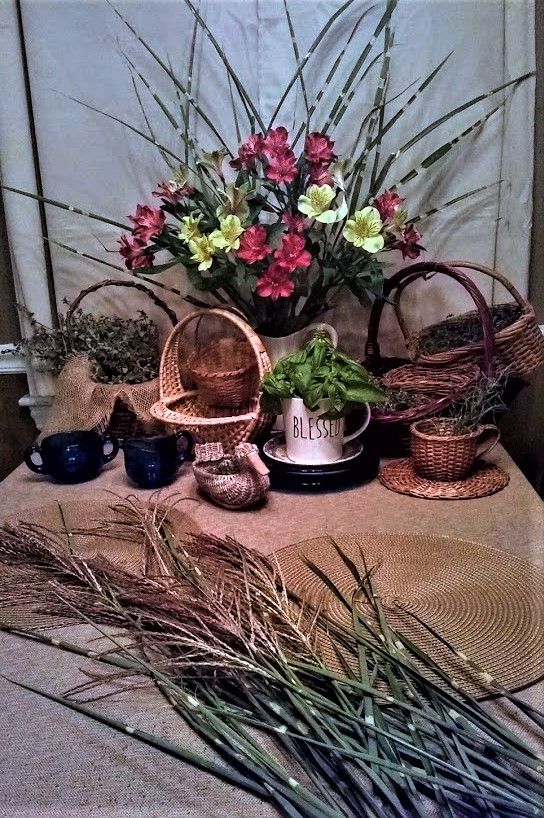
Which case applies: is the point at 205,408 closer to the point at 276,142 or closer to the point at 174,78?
the point at 276,142

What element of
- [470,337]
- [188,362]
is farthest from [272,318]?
[470,337]

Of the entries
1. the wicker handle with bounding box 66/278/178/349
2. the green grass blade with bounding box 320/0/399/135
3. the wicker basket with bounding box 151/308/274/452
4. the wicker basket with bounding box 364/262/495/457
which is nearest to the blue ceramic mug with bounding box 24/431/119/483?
the wicker basket with bounding box 151/308/274/452

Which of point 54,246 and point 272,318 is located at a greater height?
point 54,246

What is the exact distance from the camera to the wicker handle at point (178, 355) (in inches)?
42.2

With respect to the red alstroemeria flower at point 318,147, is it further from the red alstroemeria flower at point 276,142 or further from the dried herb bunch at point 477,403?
the dried herb bunch at point 477,403

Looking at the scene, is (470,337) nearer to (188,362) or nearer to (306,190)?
(306,190)

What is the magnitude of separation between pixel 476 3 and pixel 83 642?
44.9 inches

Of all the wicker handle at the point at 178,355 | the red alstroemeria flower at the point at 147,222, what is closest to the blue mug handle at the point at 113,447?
the wicker handle at the point at 178,355

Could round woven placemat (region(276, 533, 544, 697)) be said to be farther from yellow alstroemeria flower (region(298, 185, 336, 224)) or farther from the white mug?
yellow alstroemeria flower (region(298, 185, 336, 224))

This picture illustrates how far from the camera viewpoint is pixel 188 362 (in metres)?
1.23

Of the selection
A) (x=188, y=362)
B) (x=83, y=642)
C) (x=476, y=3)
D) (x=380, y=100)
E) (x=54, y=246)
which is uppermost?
(x=476, y=3)

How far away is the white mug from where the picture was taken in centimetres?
101

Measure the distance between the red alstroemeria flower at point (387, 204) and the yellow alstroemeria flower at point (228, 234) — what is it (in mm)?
230

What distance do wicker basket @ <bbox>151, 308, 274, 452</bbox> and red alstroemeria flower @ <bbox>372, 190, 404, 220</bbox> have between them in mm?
280
